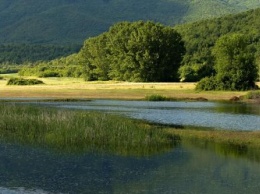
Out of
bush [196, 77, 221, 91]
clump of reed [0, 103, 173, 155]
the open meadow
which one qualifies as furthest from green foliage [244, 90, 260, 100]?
clump of reed [0, 103, 173, 155]

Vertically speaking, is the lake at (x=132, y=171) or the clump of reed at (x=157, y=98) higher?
the clump of reed at (x=157, y=98)

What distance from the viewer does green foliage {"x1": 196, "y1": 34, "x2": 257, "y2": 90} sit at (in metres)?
93.6

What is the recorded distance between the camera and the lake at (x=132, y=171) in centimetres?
2556

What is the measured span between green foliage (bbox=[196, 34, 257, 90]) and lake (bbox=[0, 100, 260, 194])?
187 feet

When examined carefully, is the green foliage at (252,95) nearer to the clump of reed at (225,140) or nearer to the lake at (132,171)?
the clump of reed at (225,140)

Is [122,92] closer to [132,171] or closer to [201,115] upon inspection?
[201,115]

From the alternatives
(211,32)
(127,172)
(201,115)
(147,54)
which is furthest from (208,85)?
(211,32)

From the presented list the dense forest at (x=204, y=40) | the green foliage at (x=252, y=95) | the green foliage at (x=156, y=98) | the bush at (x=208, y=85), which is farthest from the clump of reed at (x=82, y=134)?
the dense forest at (x=204, y=40)

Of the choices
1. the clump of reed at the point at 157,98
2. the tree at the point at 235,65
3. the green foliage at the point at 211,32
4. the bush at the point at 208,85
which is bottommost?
the clump of reed at the point at 157,98

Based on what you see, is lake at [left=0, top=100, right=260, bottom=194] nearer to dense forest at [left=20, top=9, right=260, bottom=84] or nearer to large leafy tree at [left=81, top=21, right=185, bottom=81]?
large leafy tree at [left=81, top=21, right=185, bottom=81]

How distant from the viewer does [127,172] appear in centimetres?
2866

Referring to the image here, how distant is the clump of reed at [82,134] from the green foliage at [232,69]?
52709mm

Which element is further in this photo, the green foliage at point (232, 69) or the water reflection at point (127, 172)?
the green foliage at point (232, 69)

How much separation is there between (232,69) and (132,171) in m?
68.0
